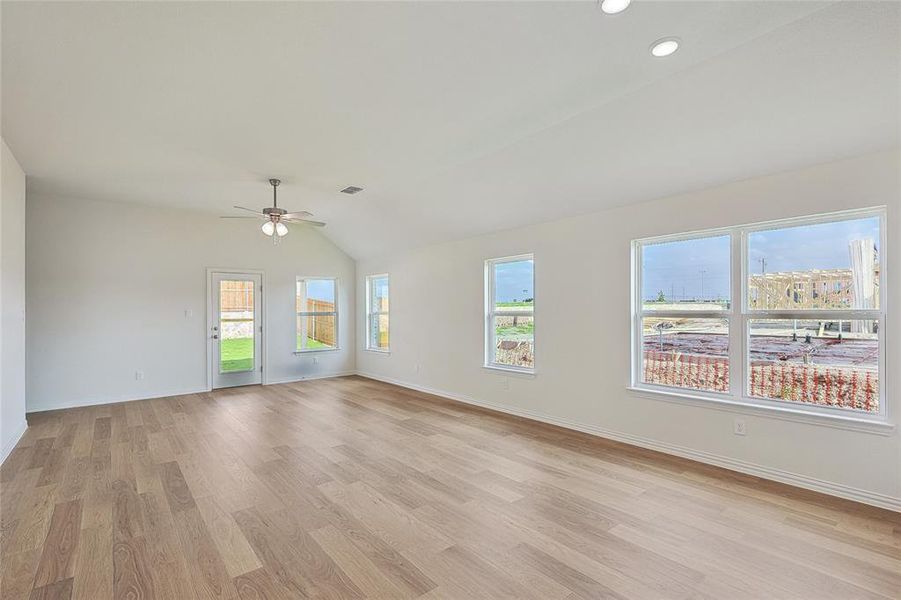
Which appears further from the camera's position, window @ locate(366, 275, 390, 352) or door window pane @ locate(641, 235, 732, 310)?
window @ locate(366, 275, 390, 352)

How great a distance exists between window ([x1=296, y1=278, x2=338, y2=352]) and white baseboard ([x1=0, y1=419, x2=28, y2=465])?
12.3 ft

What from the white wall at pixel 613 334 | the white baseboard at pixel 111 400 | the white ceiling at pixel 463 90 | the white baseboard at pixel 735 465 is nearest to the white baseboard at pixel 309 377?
the white baseboard at pixel 111 400

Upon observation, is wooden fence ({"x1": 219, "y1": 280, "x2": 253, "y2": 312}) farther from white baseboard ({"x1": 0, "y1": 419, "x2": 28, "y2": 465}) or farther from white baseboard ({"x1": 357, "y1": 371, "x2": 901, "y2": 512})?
white baseboard ({"x1": 357, "y1": 371, "x2": 901, "y2": 512})

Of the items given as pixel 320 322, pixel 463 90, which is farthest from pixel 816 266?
pixel 320 322

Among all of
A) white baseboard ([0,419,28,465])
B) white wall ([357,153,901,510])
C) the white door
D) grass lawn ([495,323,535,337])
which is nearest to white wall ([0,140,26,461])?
white baseboard ([0,419,28,465])

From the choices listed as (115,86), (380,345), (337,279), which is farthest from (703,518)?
(337,279)

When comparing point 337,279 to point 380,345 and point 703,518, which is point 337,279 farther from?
point 703,518

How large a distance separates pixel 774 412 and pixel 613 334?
1454 millimetres

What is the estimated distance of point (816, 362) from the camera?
329cm

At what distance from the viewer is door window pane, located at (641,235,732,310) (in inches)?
149

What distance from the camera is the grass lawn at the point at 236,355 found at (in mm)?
7109

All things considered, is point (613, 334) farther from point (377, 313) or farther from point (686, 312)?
point (377, 313)

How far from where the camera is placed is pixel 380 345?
8125 mm

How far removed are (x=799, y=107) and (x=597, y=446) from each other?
312 centimetres
